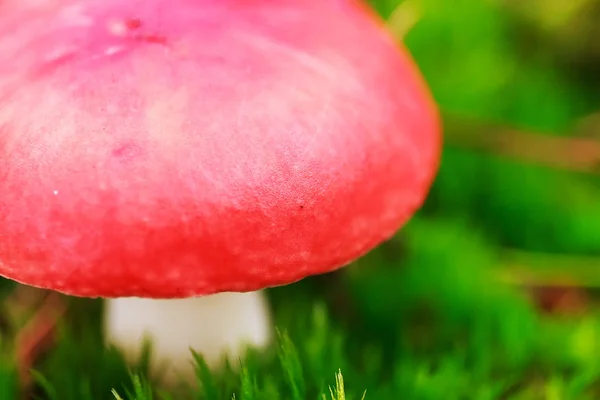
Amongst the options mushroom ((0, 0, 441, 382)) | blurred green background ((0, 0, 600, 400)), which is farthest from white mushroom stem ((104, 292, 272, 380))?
mushroom ((0, 0, 441, 382))

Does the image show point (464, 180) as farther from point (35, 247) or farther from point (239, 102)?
→ point (35, 247)

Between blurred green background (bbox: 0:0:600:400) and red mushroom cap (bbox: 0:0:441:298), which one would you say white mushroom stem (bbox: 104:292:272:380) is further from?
red mushroom cap (bbox: 0:0:441:298)

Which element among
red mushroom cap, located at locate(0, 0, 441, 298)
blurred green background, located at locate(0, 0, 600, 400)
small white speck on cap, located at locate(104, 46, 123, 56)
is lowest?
blurred green background, located at locate(0, 0, 600, 400)

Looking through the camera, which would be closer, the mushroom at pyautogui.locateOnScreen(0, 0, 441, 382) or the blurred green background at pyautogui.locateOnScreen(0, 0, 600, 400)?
the mushroom at pyautogui.locateOnScreen(0, 0, 441, 382)

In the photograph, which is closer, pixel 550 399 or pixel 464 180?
pixel 550 399

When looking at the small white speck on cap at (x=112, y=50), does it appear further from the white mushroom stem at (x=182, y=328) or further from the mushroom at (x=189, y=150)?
the white mushroom stem at (x=182, y=328)

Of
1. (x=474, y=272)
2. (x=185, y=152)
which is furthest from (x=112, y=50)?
(x=474, y=272)

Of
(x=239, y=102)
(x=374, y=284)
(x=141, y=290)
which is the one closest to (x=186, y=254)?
(x=141, y=290)

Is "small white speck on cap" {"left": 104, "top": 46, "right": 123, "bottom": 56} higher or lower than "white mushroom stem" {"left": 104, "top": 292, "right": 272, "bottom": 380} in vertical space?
higher
